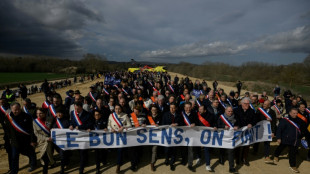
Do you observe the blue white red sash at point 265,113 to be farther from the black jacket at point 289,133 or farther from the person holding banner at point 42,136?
the person holding banner at point 42,136

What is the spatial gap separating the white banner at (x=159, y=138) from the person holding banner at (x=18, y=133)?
2.41ft

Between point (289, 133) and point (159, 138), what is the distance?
154 inches

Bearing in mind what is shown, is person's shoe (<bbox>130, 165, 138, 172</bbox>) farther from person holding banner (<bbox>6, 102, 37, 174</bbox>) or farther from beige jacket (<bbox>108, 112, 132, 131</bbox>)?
person holding banner (<bbox>6, 102, 37, 174</bbox>)

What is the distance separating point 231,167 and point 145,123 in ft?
9.24

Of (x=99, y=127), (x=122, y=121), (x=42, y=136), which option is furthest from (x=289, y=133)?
(x=42, y=136)

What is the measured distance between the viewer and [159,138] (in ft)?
15.0

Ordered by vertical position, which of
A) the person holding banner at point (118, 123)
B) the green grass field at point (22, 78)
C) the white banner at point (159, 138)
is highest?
the person holding banner at point (118, 123)

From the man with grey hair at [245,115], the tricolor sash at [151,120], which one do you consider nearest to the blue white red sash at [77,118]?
the tricolor sash at [151,120]

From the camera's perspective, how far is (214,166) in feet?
16.1

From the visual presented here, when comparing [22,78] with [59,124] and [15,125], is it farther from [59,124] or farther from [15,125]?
[59,124]

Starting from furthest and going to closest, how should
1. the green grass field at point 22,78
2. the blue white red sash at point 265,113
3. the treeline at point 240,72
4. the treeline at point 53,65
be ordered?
1. the treeline at point 53,65
2. the treeline at point 240,72
3. the green grass field at point 22,78
4. the blue white red sash at point 265,113

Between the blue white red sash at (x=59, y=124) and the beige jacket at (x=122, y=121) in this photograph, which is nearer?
the blue white red sash at (x=59, y=124)

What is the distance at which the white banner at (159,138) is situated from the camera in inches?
171

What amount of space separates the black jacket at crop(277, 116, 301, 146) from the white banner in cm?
93
